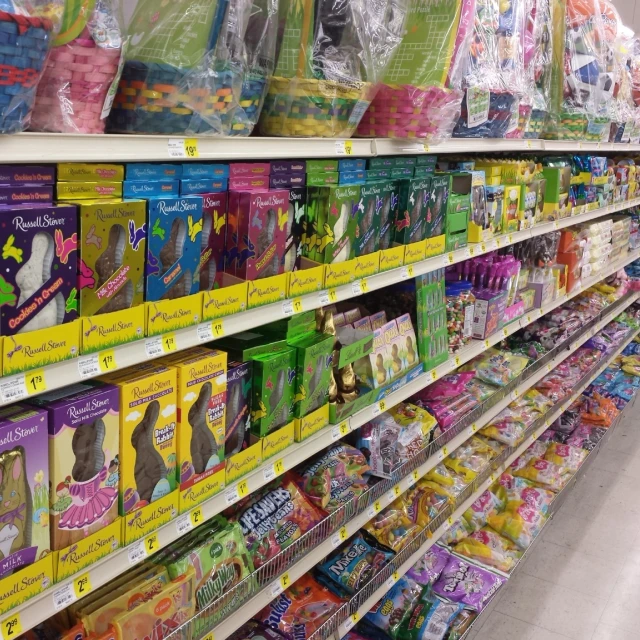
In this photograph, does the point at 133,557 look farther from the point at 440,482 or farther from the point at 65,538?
the point at 440,482

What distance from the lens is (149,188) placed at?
1312 mm

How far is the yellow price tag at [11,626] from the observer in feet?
3.57

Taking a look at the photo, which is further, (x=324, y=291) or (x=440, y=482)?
(x=440, y=482)

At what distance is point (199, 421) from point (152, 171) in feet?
1.69

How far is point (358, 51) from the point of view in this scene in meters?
1.66

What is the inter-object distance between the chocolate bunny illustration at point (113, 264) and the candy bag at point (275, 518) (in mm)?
801

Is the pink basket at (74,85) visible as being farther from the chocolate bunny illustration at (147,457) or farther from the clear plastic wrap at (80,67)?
the chocolate bunny illustration at (147,457)

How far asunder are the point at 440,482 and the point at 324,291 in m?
1.39

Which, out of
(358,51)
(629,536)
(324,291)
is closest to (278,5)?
(358,51)

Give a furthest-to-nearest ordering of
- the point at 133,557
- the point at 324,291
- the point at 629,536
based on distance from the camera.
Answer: the point at 629,536 < the point at 324,291 < the point at 133,557

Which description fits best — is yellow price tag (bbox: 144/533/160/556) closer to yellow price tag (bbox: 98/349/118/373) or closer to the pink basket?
yellow price tag (bbox: 98/349/118/373)

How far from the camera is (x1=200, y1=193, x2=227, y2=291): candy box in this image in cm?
143

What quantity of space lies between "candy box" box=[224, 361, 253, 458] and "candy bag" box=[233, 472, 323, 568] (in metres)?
0.26

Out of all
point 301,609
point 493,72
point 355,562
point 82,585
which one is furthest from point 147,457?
point 493,72
